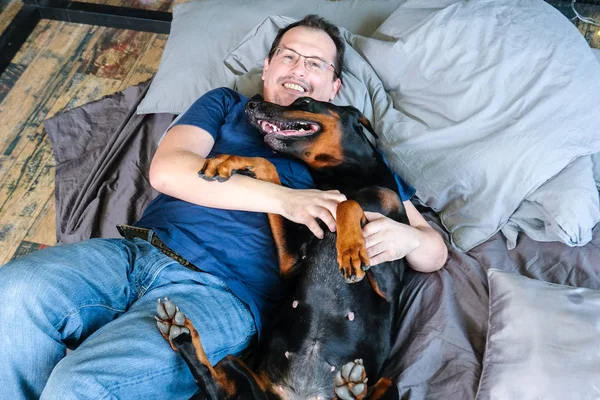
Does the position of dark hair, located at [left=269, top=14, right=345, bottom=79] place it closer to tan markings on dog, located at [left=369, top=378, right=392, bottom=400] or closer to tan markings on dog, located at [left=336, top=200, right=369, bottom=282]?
tan markings on dog, located at [left=336, top=200, right=369, bottom=282]

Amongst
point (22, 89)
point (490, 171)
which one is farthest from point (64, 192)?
point (490, 171)

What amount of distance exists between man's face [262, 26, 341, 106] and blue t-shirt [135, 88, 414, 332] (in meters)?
0.21

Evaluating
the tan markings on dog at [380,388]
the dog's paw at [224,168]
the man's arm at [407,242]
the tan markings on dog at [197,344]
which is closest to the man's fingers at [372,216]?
the man's arm at [407,242]

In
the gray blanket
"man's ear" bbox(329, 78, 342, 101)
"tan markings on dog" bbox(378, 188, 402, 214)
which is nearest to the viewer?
"tan markings on dog" bbox(378, 188, 402, 214)

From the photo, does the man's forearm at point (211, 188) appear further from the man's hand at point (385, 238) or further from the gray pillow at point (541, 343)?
the gray pillow at point (541, 343)

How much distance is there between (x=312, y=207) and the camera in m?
1.59

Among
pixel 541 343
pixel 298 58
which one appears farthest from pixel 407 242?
pixel 298 58

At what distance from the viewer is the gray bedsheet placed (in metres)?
1.72

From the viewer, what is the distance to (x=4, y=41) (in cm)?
327

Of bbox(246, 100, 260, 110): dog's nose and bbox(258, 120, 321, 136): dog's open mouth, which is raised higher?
bbox(246, 100, 260, 110): dog's nose

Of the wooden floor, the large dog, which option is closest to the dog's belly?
the large dog

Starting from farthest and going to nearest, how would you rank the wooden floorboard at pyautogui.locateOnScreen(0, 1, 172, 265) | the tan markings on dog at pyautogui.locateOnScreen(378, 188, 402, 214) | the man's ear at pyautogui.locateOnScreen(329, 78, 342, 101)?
the wooden floorboard at pyautogui.locateOnScreen(0, 1, 172, 265)
the man's ear at pyautogui.locateOnScreen(329, 78, 342, 101)
the tan markings on dog at pyautogui.locateOnScreen(378, 188, 402, 214)

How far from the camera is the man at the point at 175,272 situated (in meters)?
1.45

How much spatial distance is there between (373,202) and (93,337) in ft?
2.88
